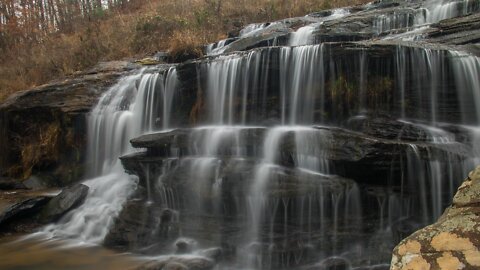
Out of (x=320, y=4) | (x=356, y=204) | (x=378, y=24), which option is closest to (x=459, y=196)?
(x=356, y=204)

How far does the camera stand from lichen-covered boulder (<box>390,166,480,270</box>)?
2752 millimetres

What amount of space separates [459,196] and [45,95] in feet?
35.5

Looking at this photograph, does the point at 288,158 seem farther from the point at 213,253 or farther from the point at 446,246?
the point at 446,246

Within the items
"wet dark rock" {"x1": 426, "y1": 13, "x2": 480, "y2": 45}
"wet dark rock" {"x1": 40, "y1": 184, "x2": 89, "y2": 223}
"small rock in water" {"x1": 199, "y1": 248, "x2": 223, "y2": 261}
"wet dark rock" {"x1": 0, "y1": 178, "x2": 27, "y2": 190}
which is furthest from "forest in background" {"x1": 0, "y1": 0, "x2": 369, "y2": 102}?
"small rock in water" {"x1": 199, "y1": 248, "x2": 223, "y2": 261}

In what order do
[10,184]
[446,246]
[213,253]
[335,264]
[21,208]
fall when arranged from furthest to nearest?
1. [10,184]
2. [21,208]
3. [213,253]
4. [335,264]
5. [446,246]

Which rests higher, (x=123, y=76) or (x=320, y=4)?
(x=320, y=4)

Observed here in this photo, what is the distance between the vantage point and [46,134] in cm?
1113

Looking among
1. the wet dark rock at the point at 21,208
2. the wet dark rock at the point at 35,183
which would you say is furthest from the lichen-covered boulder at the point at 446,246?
the wet dark rock at the point at 35,183

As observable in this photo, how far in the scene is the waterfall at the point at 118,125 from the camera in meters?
9.19

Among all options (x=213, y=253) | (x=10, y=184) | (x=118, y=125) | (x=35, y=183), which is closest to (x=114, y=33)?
(x=118, y=125)

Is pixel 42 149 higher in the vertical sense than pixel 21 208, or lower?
higher

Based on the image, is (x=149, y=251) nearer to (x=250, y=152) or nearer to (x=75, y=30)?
(x=250, y=152)

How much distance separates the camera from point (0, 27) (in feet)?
66.9

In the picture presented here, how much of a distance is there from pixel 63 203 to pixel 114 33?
1230 centimetres
